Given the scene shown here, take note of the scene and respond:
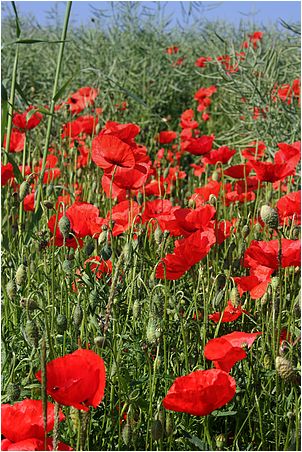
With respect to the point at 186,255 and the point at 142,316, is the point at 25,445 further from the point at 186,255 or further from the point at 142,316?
the point at 142,316

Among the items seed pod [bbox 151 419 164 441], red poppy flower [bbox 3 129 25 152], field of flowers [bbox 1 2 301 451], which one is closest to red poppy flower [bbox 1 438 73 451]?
field of flowers [bbox 1 2 301 451]

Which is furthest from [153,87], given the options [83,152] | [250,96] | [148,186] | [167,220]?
[167,220]

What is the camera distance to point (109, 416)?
116 cm

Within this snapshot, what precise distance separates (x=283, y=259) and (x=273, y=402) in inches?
10.1

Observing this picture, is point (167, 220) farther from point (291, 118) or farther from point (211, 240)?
point (291, 118)

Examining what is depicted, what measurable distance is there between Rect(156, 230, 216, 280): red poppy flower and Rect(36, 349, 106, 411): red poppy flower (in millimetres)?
372

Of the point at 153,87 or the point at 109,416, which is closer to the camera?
the point at 109,416

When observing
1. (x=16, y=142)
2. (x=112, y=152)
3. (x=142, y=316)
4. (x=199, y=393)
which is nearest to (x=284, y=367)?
(x=199, y=393)

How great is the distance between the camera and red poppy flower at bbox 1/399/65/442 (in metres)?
0.85

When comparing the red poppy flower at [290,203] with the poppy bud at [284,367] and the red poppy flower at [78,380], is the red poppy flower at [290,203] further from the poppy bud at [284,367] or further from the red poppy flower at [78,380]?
the red poppy flower at [78,380]

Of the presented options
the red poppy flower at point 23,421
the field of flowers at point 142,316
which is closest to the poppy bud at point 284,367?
the field of flowers at point 142,316

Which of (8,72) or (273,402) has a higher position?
(8,72)

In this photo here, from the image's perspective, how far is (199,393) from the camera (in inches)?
35.4

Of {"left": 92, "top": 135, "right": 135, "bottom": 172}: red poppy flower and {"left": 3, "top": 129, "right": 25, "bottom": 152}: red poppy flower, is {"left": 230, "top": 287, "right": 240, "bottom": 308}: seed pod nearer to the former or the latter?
{"left": 92, "top": 135, "right": 135, "bottom": 172}: red poppy flower
